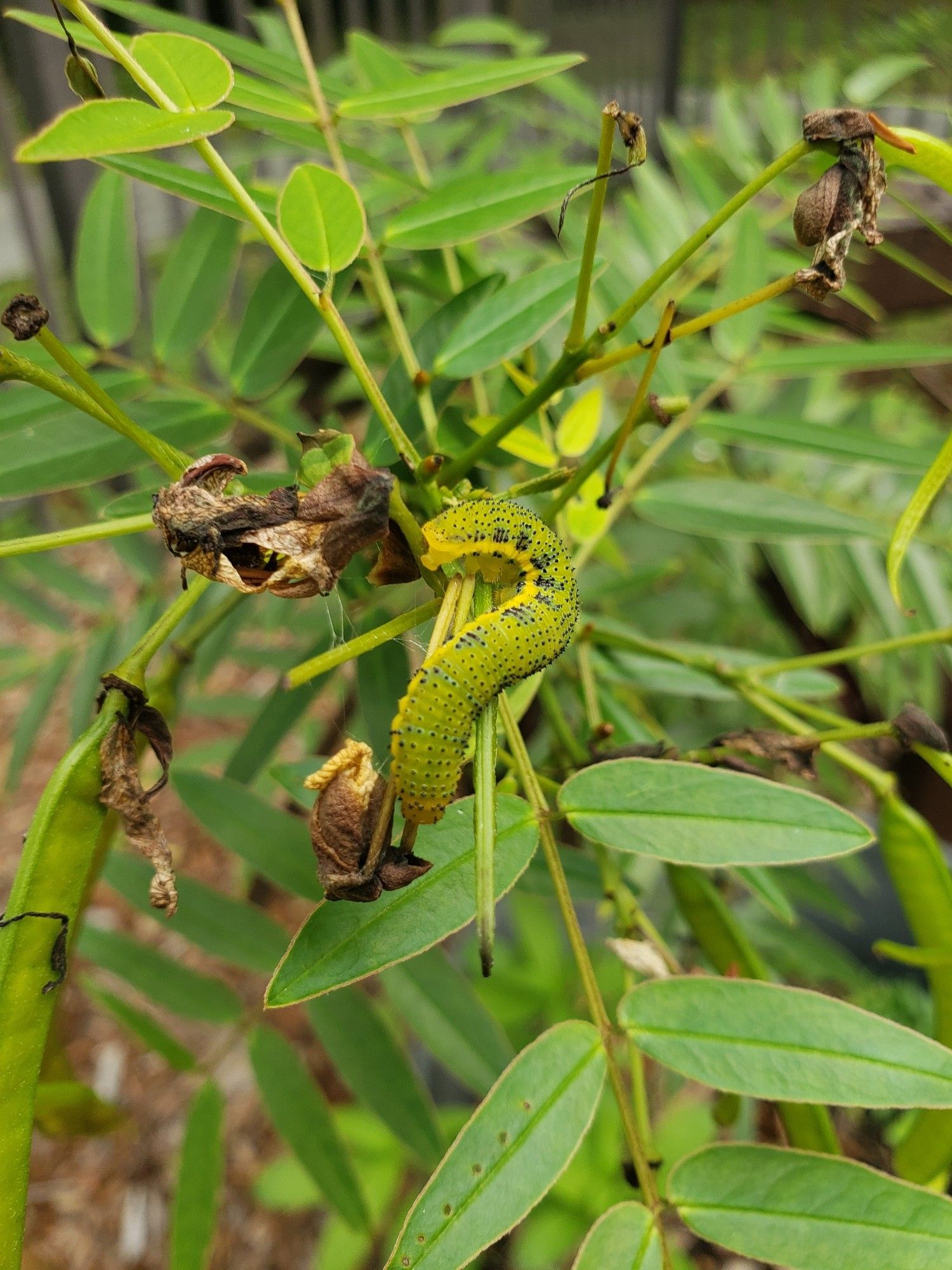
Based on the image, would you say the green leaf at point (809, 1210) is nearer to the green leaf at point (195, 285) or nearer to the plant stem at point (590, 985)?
the plant stem at point (590, 985)

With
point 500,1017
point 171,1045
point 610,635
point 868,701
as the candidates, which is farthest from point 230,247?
point 500,1017

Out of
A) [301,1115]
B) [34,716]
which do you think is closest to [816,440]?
[301,1115]

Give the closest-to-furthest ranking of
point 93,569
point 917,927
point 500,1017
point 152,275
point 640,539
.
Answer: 1. point 917,927
2. point 640,539
3. point 500,1017
4. point 152,275
5. point 93,569

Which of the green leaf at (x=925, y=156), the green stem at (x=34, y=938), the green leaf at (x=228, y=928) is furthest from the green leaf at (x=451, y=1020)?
the green leaf at (x=925, y=156)

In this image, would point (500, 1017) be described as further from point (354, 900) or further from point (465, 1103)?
point (354, 900)

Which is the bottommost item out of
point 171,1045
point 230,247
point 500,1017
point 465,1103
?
point 465,1103

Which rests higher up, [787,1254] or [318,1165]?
[787,1254]

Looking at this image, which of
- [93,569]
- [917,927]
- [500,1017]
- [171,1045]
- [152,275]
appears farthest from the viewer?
[93,569]
